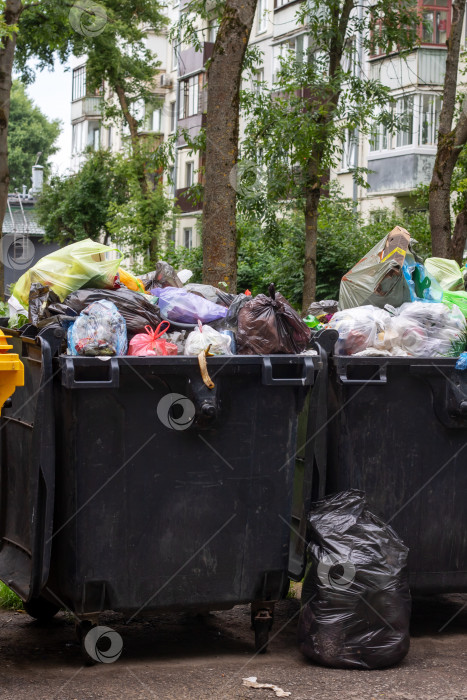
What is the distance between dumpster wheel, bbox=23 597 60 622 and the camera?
449cm

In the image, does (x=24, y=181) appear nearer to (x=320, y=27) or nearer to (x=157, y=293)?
(x=320, y=27)

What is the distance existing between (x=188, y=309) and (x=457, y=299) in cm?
139

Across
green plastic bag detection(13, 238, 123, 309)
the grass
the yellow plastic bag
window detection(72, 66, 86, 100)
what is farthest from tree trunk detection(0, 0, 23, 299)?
window detection(72, 66, 86, 100)

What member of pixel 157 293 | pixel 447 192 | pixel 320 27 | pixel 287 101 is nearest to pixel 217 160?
pixel 157 293

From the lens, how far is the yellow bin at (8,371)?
3.68m

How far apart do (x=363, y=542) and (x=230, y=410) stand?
29.4 inches

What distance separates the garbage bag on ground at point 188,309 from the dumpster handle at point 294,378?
1.76ft

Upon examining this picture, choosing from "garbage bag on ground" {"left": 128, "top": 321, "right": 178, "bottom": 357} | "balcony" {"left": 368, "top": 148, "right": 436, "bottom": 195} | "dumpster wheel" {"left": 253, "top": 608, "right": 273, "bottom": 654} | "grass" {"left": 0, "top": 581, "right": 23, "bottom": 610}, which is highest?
"balcony" {"left": 368, "top": 148, "right": 436, "bottom": 195}

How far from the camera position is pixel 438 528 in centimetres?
431

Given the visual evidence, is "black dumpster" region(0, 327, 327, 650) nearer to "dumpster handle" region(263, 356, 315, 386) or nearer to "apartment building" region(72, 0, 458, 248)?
"dumpster handle" region(263, 356, 315, 386)

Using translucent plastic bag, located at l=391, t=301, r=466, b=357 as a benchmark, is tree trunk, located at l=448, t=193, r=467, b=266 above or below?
above

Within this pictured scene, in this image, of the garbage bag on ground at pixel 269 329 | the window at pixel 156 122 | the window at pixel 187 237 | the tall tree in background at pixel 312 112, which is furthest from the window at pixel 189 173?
the garbage bag on ground at pixel 269 329

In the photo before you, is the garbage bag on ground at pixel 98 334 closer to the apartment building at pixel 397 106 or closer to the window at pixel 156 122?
the apartment building at pixel 397 106

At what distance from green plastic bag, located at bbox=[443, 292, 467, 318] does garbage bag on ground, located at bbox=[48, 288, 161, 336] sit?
1.49 m
